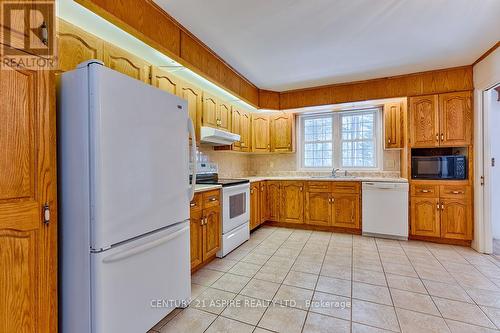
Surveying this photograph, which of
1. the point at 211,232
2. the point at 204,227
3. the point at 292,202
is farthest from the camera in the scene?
the point at 292,202

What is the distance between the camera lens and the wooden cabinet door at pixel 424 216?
133 inches

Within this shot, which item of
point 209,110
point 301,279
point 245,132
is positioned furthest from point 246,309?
point 245,132

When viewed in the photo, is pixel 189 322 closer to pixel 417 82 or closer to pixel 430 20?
pixel 430 20

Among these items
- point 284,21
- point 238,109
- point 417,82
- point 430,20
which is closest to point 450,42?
point 430,20

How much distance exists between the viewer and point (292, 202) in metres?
4.18

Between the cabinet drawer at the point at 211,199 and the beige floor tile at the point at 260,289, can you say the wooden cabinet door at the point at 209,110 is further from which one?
the beige floor tile at the point at 260,289

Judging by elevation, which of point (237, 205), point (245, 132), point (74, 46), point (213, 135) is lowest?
point (237, 205)

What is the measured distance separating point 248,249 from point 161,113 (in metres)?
2.21

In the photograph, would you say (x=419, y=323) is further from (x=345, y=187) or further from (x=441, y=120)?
(x=441, y=120)

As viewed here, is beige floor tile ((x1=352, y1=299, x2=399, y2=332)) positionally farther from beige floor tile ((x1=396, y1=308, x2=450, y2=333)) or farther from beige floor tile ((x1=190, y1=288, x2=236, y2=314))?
beige floor tile ((x1=190, y1=288, x2=236, y2=314))

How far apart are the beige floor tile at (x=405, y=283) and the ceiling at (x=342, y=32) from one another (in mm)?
2394

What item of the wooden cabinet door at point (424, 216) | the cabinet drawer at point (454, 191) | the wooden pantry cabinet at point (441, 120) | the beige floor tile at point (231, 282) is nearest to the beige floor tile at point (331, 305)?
the beige floor tile at point (231, 282)

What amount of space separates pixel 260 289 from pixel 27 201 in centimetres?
182

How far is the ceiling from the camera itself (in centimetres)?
199
